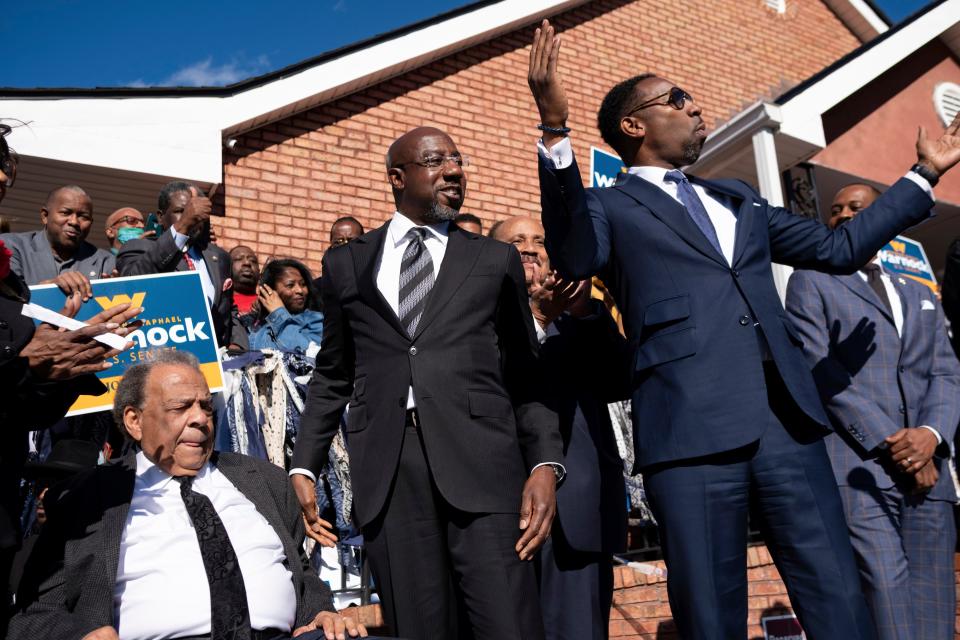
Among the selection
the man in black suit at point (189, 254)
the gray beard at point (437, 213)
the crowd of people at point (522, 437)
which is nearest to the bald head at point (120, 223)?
the man in black suit at point (189, 254)

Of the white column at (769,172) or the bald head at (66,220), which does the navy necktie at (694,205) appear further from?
the white column at (769,172)

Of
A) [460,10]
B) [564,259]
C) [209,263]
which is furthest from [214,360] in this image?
[460,10]

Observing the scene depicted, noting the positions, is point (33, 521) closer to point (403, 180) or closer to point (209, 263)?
point (209, 263)

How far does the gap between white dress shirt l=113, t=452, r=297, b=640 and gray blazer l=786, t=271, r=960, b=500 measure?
255 centimetres

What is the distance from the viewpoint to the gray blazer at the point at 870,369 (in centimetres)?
430

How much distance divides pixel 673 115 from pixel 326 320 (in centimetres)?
148

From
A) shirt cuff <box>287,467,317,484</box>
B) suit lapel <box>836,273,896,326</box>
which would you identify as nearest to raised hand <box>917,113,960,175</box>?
suit lapel <box>836,273,896,326</box>

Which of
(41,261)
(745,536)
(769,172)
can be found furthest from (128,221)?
(769,172)

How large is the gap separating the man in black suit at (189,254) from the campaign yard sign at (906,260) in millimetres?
6027

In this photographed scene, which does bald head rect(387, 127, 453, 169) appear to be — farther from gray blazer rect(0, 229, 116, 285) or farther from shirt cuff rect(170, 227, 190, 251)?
gray blazer rect(0, 229, 116, 285)

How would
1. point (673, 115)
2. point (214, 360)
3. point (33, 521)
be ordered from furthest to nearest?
point (214, 360) → point (33, 521) → point (673, 115)

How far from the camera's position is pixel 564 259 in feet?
9.78

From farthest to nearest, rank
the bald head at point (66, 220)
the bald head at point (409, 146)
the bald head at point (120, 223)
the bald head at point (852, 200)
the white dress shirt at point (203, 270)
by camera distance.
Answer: the bald head at point (120, 223) → the white dress shirt at point (203, 270) → the bald head at point (66, 220) → the bald head at point (852, 200) → the bald head at point (409, 146)

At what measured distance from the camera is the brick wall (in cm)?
977
